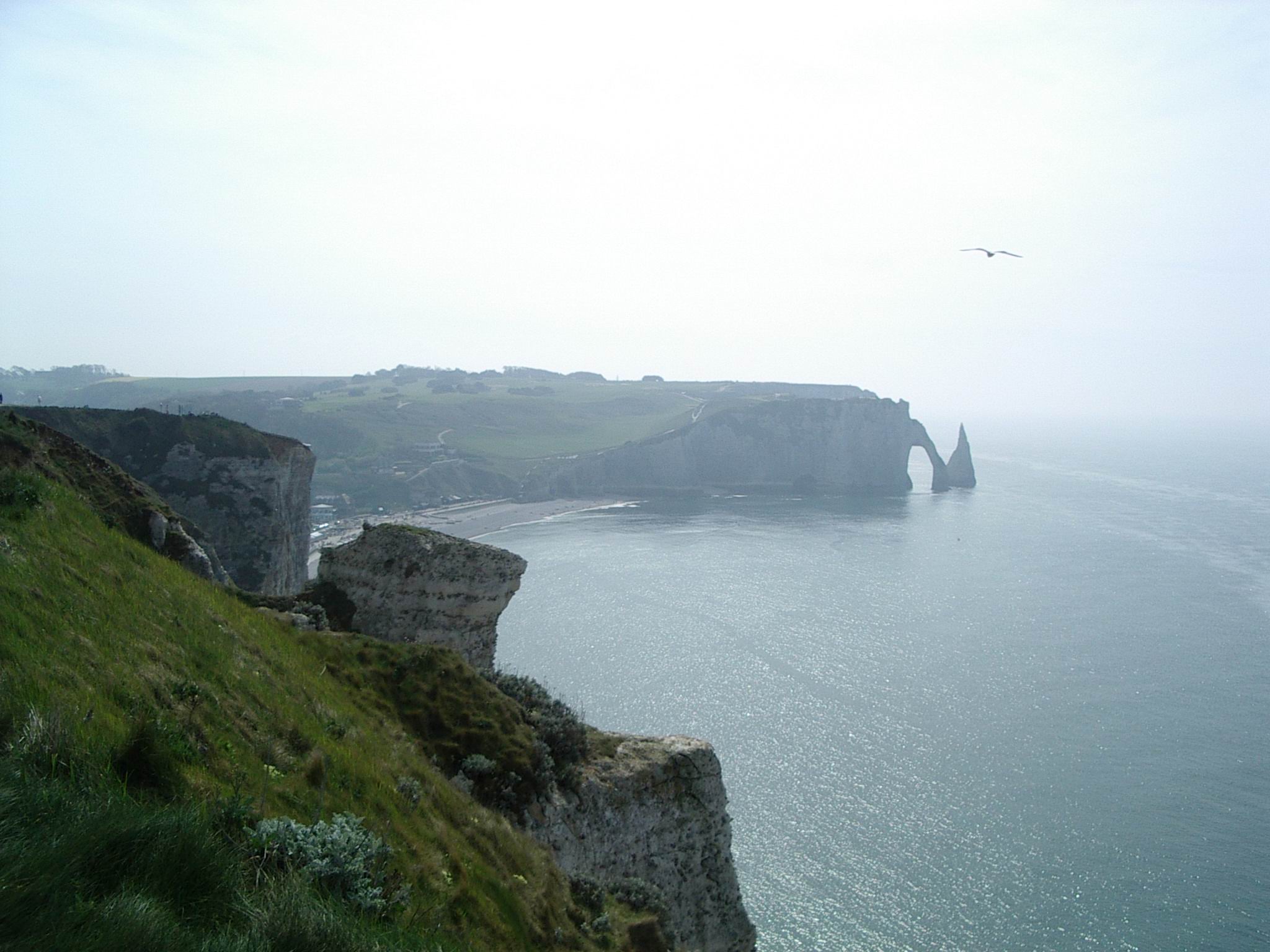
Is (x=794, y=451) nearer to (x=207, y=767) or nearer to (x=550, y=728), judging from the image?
(x=550, y=728)

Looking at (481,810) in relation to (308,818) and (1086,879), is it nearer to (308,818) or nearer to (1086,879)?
(308,818)

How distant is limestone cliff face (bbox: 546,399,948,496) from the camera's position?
479ft

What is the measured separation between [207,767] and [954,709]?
1934 inches

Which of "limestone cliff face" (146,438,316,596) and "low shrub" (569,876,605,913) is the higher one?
"limestone cliff face" (146,438,316,596)

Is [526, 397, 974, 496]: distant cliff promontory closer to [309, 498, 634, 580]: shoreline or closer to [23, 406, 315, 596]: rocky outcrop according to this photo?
[309, 498, 634, 580]: shoreline

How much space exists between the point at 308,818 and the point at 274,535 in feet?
118

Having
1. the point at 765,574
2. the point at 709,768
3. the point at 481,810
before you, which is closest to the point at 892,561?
the point at 765,574

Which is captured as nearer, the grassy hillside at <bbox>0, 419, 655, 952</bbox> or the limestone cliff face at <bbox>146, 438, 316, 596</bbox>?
the grassy hillside at <bbox>0, 419, 655, 952</bbox>

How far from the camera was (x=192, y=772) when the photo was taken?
6961mm

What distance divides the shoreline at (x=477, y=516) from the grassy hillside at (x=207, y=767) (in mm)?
79486

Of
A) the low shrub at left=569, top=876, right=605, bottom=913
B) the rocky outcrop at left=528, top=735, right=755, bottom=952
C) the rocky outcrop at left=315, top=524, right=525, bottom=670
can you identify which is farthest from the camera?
the rocky outcrop at left=315, top=524, right=525, bottom=670

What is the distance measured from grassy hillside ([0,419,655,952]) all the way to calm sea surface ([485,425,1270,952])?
21719 mm

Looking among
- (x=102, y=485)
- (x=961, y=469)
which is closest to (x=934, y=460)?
(x=961, y=469)

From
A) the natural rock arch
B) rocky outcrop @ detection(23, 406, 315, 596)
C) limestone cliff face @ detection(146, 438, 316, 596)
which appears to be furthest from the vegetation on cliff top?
the natural rock arch
